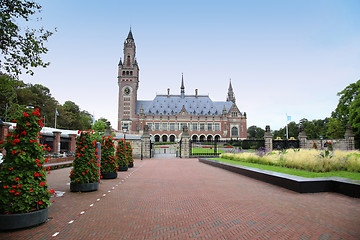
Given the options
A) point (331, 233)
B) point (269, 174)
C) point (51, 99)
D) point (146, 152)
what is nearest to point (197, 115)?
point (51, 99)

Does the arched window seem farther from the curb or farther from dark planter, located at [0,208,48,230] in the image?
dark planter, located at [0,208,48,230]

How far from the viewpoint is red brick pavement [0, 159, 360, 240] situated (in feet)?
13.3

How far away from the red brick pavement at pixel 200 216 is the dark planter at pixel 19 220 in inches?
5.7

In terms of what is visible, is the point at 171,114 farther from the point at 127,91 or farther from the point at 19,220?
the point at 19,220

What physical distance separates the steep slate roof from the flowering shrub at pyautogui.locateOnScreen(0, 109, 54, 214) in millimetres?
67442

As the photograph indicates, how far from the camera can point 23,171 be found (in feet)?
14.9

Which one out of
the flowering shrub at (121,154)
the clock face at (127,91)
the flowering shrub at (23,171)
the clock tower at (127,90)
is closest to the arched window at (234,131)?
the clock tower at (127,90)

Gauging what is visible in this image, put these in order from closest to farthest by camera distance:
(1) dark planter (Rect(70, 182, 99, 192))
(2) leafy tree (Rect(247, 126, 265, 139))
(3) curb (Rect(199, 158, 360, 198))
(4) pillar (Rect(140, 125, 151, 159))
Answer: (3) curb (Rect(199, 158, 360, 198)) < (1) dark planter (Rect(70, 182, 99, 192)) < (4) pillar (Rect(140, 125, 151, 159)) < (2) leafy tree (Rect(247, 126, 265, 139))

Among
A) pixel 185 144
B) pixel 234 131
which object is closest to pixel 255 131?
pixel 234 131

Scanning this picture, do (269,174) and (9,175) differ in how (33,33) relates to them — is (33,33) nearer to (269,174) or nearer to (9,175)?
(9,175)

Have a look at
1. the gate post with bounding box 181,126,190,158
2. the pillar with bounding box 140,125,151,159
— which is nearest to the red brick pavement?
the gate post with bounding box 181,126,190,158

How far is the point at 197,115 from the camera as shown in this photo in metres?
74.1

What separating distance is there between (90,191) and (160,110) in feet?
217

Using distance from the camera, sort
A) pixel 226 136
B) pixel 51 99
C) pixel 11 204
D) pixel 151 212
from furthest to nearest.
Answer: pixel 226 136
pixel 51 99
pixel 151 212
pixel 11 204
